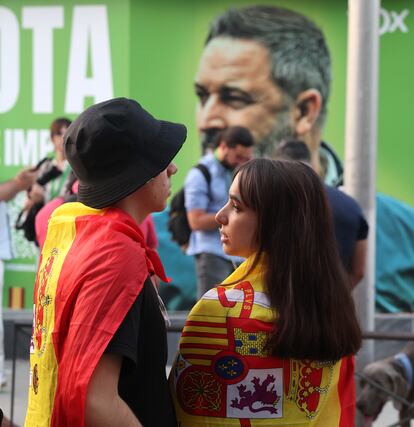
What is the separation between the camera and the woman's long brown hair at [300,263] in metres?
2.36

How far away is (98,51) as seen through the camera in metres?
9.34

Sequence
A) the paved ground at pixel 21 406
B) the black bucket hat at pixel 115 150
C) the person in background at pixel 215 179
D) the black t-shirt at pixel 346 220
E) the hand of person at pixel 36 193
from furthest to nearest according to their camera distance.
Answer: the hand of person at pixel 36 193, the person in background at pixel 215 179, the paved ground at pixel 21 406, the black t-shirt at pixel 346 220, the black bucket hat at pixel 115 150

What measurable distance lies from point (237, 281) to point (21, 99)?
7370mm

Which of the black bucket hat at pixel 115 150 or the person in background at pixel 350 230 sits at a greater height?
the black bucket hat at pixel 115 150

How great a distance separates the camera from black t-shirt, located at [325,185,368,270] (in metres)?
5.39

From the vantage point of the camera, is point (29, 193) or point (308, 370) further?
point (29, 193)

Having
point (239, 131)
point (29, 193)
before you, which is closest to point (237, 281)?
point (239, 131)

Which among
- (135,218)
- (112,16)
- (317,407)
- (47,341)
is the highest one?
(112,16)

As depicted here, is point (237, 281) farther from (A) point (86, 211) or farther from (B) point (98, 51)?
(B) point (98, 51)

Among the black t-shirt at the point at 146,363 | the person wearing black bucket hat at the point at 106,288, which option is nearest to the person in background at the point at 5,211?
the person wearing black bucket hat at the point at 106,288

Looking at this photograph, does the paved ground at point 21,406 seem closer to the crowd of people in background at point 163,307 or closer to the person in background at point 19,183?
the person in background at point 19,183

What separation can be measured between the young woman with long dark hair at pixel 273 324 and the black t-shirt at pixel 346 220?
9.54 ft

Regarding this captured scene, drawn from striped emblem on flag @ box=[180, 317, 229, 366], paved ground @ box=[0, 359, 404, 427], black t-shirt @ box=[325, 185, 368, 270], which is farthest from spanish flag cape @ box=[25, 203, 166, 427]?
paved ground @ box=[0, 359, 404, 427]

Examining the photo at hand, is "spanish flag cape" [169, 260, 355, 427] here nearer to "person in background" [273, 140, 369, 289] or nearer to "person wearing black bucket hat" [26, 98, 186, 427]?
"person wearing black bucket hat" [26, 98, 186, 427]
